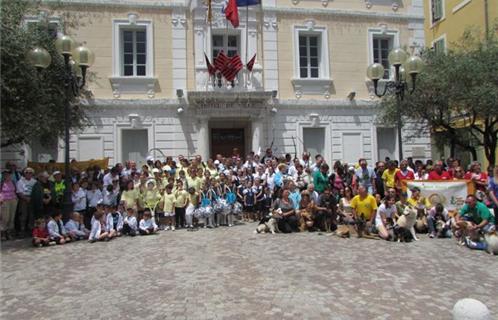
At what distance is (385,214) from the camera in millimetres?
11484

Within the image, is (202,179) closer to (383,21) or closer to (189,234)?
(189,234)

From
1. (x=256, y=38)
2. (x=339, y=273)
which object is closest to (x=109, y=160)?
(x=256, y=38)

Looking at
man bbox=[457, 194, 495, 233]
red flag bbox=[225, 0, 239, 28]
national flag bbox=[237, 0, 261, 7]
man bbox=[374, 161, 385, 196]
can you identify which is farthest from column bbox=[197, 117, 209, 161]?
man bbox=[457, 194, 495, 233]

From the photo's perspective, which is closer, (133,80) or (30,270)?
(30,270)

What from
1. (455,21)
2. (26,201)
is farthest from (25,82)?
(455,21)

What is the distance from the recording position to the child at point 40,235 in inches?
419

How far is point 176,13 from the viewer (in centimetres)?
1931

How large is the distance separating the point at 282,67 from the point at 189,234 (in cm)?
1051

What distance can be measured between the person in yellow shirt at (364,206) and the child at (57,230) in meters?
6.98

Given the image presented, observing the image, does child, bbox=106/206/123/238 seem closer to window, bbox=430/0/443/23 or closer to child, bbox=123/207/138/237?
child, bbox=123/207/138/237

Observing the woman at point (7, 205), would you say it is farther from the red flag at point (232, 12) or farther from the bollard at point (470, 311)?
the bollard at point (470, 311)

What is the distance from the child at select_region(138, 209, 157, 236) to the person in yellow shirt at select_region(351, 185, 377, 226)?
16.8 ft

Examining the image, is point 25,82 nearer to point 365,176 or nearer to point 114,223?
point 114,223

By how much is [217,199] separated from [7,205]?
528 centimetres
